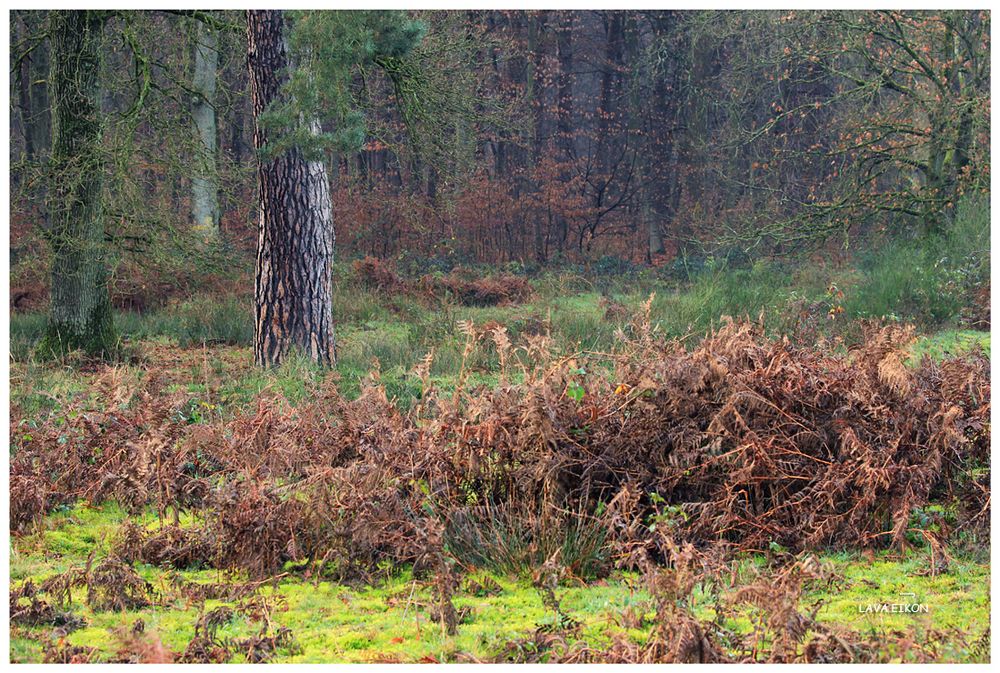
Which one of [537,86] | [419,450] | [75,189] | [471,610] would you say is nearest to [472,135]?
[75,189]

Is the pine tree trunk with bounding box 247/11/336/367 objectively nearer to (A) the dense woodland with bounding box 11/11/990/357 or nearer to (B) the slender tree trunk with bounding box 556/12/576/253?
(A) the dense woodland with bounding box 11/11/990/357

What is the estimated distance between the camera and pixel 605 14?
28531 millimetres

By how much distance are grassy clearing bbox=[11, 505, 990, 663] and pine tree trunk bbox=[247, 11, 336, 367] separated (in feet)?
18.5

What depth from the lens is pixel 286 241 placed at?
10.2 meters

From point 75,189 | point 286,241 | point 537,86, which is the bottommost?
point 286,241

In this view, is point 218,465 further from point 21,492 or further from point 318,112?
point 318,112

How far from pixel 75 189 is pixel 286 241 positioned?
261 centimetres

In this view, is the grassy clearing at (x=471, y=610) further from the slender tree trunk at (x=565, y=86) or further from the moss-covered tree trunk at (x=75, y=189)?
the slender tree trunk at (x=565, y=86)

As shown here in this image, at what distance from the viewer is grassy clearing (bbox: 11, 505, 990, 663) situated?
3.66 meters

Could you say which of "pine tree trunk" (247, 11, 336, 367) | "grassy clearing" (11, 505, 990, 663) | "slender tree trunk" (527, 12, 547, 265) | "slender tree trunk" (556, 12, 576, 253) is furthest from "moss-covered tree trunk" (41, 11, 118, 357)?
"slender tree trunk" (556, 12, 576, 253)

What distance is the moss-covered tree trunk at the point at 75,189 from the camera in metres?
10.6

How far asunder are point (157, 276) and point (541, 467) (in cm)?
1241

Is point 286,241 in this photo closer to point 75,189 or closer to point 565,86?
point 75,189

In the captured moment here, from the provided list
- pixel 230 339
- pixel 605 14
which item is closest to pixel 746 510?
pixel 230 339
